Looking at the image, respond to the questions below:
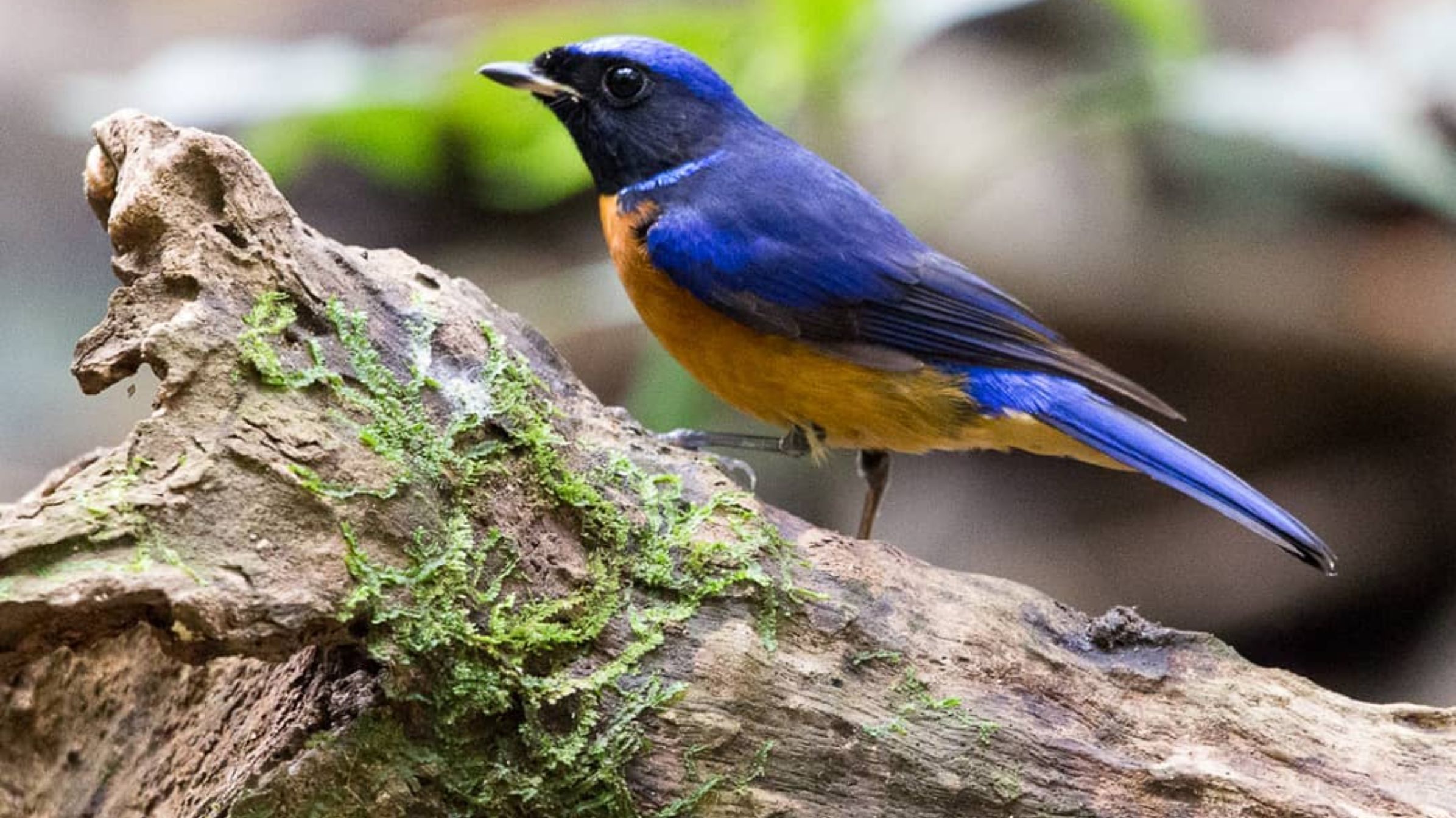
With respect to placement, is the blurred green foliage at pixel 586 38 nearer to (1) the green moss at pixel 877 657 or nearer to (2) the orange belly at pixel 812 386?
(2) the orange belly at pixel 812 386

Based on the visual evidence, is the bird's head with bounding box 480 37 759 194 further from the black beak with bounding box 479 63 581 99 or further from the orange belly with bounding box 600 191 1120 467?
the orange belly with bounding box 600 191 1120 467

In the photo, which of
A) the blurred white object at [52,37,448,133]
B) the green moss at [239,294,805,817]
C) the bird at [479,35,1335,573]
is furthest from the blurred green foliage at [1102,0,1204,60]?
the green moss at [239,294,805,817]

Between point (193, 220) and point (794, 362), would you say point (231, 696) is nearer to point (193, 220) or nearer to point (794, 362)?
point (193, 220)

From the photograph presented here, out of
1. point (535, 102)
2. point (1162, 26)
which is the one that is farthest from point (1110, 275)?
point (535, 102)

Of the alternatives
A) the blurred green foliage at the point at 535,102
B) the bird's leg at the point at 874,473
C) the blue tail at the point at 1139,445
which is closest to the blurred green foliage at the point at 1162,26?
the blurred green foliage at the point at 535,102

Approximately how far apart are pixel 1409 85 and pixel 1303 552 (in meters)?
3.51

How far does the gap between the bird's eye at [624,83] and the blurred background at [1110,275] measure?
1226mm

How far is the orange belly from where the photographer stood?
3.63m

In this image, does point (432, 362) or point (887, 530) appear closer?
point (432, 362)

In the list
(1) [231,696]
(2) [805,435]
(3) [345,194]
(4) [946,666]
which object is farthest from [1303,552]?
(3) [345,194]

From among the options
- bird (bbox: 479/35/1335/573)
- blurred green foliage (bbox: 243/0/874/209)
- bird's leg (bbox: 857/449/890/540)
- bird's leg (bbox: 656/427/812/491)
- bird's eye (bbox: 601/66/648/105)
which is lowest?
bird's leg (bbox: 656/427/812/491)

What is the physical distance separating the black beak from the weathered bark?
1173 mm

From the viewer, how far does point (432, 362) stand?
268cm

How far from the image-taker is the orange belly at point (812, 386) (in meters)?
3.63
